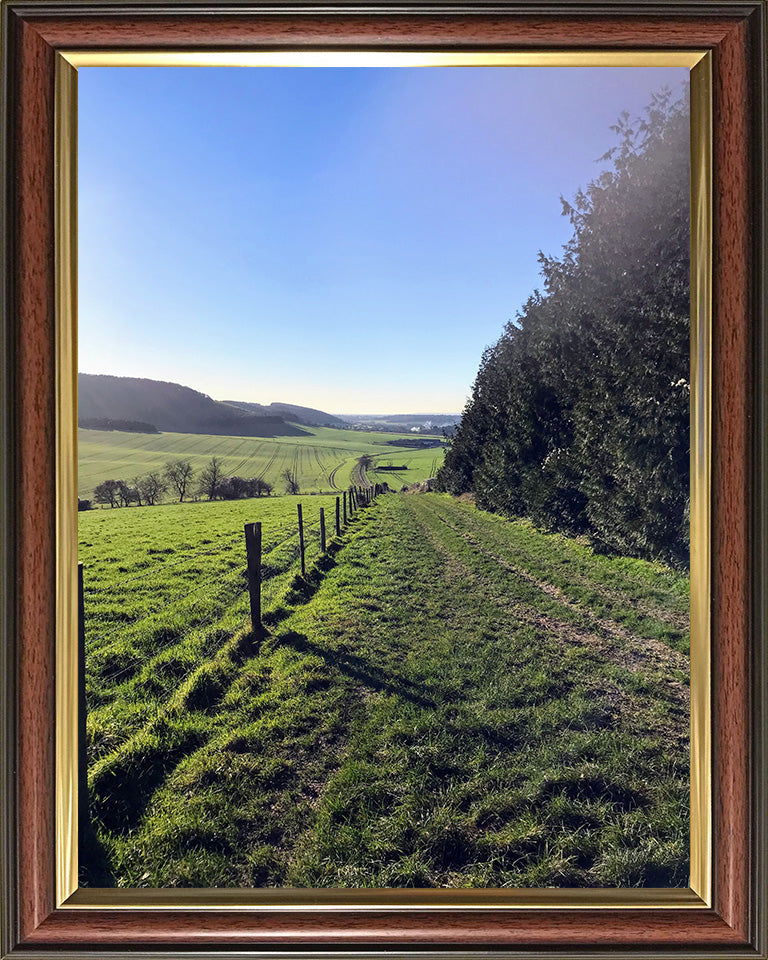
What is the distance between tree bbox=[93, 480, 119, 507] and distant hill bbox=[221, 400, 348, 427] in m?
0.51

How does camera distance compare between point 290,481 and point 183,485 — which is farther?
point 290,481

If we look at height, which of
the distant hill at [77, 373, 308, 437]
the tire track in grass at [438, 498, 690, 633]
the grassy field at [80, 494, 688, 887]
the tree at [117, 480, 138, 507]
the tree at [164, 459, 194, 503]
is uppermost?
the distant hill at [77, 373, 308, 437]

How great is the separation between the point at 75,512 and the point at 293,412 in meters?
0.83

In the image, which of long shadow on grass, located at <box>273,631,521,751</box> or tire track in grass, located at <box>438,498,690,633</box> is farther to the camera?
long shadow on grass, located at <box>273,631,521,751</box>

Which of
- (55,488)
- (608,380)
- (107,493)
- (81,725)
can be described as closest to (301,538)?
(107,493)

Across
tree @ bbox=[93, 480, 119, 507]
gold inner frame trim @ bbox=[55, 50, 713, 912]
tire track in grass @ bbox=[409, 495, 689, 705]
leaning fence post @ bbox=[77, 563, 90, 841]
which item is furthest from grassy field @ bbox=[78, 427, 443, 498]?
leaning fence post @ bbox=[77, 563, 90, 841]

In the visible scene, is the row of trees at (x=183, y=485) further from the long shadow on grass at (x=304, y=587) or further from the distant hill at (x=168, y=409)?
the long shadow on grass at (x=304, y=587)

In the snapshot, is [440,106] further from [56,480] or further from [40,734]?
[40,734]

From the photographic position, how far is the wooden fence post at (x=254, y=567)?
1596 mm

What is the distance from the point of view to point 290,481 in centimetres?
175

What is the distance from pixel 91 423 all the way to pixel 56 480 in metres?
0.24

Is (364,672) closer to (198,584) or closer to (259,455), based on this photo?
(198,584)

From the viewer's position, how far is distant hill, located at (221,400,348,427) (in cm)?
158

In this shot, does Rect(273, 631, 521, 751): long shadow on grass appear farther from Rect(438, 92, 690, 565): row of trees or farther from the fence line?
Rect(438, 92, 690, 565): row of trees
